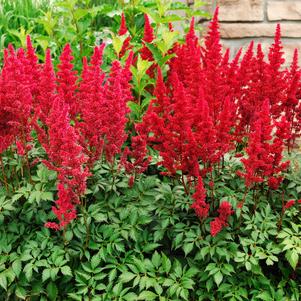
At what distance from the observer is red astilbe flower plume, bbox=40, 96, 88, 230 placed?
2.45 meters

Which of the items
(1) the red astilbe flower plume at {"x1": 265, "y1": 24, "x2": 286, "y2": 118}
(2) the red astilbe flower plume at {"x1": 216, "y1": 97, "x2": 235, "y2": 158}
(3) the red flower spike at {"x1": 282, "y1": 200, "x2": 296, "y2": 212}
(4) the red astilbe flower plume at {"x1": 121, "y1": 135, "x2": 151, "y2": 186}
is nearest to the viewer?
(2) the red astilbe flower plume at {"x1": 216, "y1": 97, "x2": 235, "y2": 158}

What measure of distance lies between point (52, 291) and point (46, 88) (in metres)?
1.09

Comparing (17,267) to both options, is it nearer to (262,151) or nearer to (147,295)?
(147,295)

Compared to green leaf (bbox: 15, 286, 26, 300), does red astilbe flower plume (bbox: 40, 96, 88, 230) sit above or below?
above

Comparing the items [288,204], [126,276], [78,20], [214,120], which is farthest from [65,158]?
[78,20]

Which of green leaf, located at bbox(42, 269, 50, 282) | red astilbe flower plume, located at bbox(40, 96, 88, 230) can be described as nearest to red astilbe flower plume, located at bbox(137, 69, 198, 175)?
red astilbe flower plume, located at bbox(40, 96, 88, 230)

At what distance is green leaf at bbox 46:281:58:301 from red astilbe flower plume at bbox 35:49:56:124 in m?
0.91

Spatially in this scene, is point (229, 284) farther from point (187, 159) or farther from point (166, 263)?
point (187, 159)

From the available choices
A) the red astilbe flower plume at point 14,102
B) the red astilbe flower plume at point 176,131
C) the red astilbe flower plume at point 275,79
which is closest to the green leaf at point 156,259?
the red astilbe flower plume at point 176,131

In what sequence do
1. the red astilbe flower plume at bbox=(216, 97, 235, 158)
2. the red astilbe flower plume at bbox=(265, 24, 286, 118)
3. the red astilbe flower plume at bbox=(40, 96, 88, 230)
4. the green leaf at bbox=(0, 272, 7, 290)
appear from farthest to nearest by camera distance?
the red astilbe flower plume at bbox=(265, 24, 286, 118) < the red astilbe flower plume at bbox=(216, 97, 235, 158) < the green leaf at bbox=(0, 272, 7, 290) < the red astilbe flower plume at bbox=(40, 96, 88, 230)

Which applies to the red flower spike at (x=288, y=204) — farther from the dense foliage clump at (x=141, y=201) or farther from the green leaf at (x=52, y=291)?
the green leaf at (x=52, y=291)

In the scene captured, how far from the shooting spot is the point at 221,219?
8.84 feet

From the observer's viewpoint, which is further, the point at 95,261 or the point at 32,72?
the point at 32,72

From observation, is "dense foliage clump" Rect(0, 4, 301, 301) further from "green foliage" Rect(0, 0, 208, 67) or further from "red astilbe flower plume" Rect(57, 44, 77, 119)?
"green foliage" Rect(0, 0, 208, 67)
